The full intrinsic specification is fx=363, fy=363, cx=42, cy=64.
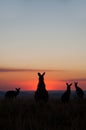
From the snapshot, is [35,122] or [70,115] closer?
[35,122]

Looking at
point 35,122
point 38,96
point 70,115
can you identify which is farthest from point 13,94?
point 35,122

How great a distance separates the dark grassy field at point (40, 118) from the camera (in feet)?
36.1

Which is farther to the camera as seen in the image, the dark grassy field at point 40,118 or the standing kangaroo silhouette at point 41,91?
the standing kangaroo silhouette at point 41,91

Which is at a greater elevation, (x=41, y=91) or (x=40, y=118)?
(x=41, y=91)

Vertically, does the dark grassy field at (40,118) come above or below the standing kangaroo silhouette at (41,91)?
below

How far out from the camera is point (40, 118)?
12.7 metres

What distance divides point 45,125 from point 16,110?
10.1 feet

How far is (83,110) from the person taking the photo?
14.9 m

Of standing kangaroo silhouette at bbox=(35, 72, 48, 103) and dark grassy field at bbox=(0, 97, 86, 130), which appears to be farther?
standing kangaroo silhouette at bbox=(35, 72, 48, 103)

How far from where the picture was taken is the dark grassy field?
11.0 m

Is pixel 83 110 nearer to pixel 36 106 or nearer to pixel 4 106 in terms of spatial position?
pixel 36 106

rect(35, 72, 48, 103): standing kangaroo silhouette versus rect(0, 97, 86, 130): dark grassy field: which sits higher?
rect(35, 72, 48, 103): standing kangaroo silhouette

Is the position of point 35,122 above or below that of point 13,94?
below

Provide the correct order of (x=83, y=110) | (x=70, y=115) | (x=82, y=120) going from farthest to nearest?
(x=83, y=110), (x=70, y=115), (x=82, y=120)
